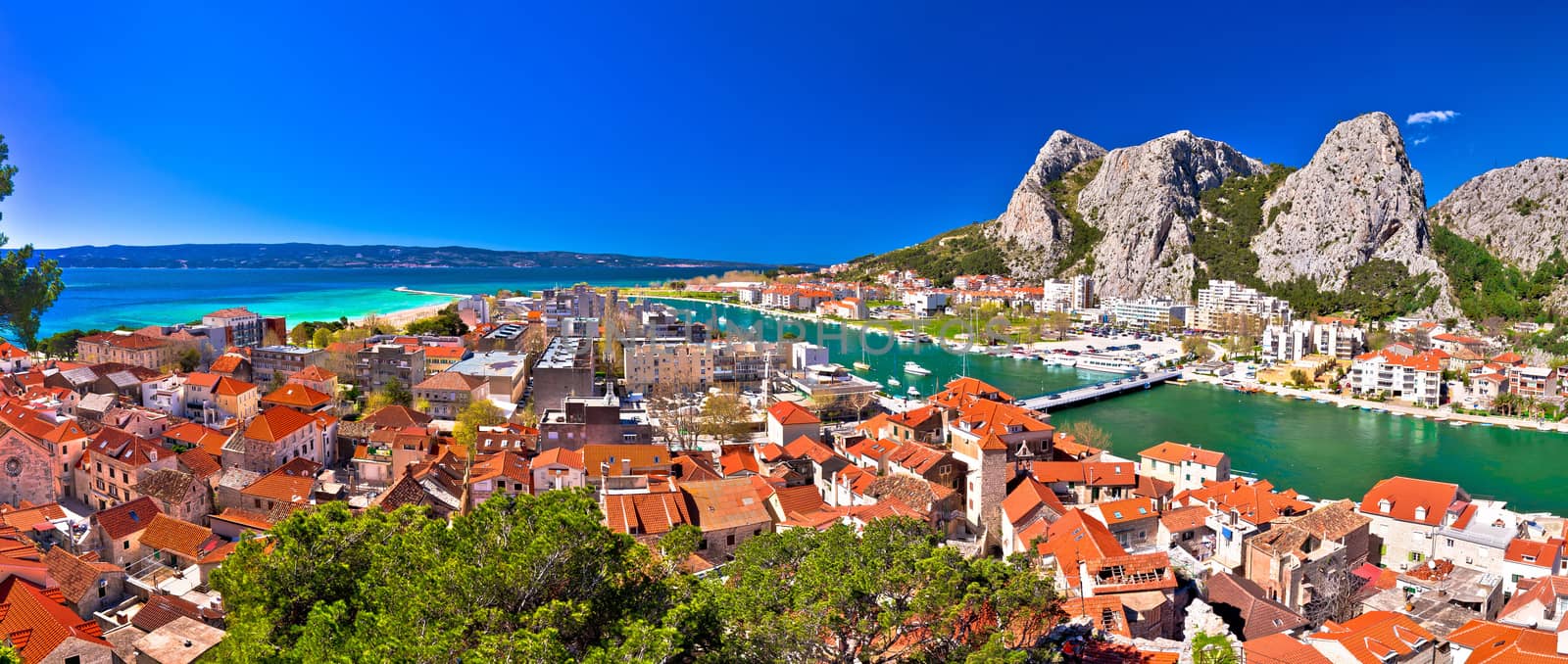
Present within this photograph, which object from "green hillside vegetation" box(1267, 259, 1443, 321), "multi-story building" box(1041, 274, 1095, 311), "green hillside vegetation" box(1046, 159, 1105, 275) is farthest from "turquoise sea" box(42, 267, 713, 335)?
"green hillside vegetation" box(1267, 259, 1443, 321)

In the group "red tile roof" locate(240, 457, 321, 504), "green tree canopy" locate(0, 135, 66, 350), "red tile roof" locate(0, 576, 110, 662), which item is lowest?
"red tile roof" locate(240, 457, 321, 504)

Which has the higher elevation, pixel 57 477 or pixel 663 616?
pixel 663 616

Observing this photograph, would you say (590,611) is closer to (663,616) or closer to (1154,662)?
(663,616)

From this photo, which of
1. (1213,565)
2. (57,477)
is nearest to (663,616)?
(1213,565)

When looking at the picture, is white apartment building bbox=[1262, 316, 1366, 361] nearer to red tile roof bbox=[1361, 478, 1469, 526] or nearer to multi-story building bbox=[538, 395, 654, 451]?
red tile roof bbox=[1361, 478, 1469, 526]

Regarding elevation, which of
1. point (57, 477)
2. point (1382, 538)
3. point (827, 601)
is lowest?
point (1382, 538)

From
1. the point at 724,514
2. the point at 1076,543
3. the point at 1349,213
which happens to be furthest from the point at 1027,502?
the point at 1349,213
